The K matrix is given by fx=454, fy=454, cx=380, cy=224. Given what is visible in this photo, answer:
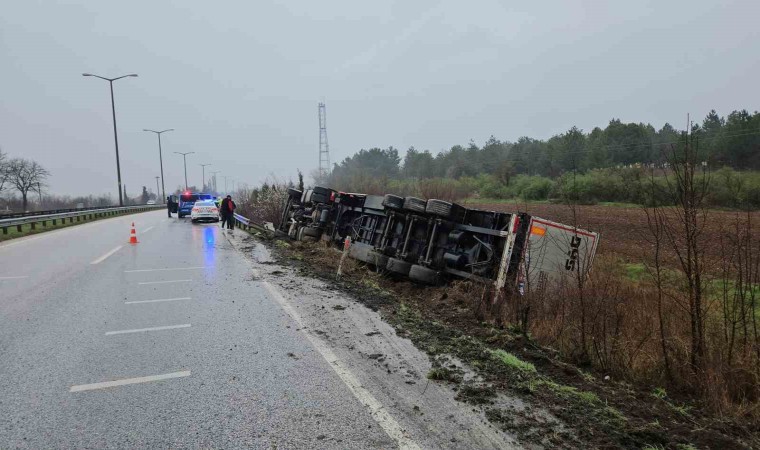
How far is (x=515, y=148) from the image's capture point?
A: 3041 inches

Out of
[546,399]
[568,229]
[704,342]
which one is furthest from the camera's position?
[568,229]

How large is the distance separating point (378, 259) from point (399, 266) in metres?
0.77

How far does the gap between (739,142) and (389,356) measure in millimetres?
56055

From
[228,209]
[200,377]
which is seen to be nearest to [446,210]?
[200,377]

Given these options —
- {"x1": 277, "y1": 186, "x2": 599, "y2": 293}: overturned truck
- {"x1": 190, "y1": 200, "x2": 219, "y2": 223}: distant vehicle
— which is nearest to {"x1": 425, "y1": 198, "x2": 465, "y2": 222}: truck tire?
{"x1": 277, "y1": 186, "x2": 599, "y2": 293}: overturned truck

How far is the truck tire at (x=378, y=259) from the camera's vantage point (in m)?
9.70

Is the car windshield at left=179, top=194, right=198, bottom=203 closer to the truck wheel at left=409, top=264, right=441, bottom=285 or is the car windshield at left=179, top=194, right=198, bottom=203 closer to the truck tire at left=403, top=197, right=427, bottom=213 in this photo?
Result: the truck tire at left=403, top=197, right=427, bottom=213

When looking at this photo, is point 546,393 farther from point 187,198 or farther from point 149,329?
point 187,198

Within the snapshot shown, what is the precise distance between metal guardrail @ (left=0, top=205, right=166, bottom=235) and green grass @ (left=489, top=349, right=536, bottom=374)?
71.7 feet

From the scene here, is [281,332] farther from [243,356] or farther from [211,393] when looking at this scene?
[211,393]

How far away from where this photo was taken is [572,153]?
111ft

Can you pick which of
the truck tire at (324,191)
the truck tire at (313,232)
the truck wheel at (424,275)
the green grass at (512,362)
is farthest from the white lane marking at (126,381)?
the truck tire at (313,232)

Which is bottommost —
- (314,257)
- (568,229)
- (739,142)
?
(314,257)

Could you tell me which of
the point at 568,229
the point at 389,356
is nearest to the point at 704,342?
the point at 389,356
